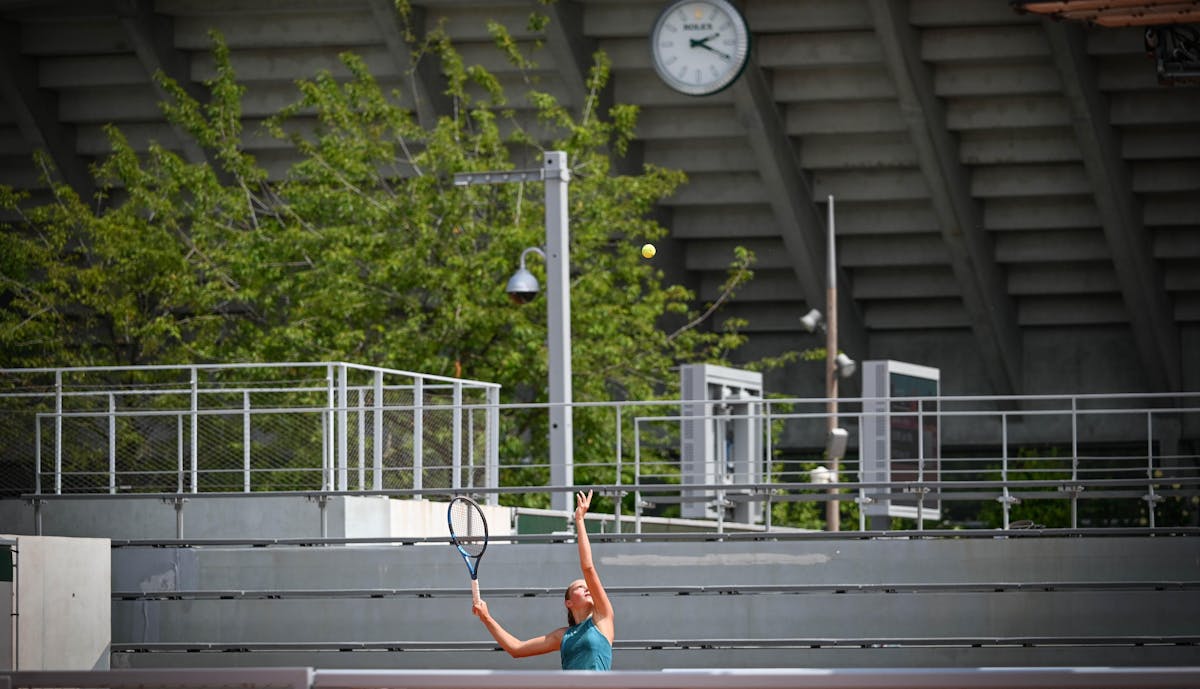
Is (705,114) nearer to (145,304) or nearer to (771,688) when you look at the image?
(145,304)

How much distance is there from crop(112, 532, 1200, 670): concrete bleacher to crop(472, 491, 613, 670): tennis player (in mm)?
5884

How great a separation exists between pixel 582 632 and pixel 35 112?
22488mm

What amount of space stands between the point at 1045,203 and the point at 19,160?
16.0 m

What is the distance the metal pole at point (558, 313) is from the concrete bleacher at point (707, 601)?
262 centimetres

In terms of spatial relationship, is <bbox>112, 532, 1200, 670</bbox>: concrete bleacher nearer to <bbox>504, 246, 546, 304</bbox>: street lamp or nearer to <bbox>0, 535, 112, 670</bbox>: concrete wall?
<bbox>0, 535, 112, 670</bbox>: concrete wall

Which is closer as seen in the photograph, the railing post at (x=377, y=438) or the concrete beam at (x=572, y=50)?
the railing post at (x=377, y=438)

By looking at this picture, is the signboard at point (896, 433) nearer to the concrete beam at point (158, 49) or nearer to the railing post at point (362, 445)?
the railing post at point (362, 445)

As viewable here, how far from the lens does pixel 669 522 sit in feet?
76.4

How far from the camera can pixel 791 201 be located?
28.5 metres

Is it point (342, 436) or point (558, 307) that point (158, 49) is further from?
point (342, 436)

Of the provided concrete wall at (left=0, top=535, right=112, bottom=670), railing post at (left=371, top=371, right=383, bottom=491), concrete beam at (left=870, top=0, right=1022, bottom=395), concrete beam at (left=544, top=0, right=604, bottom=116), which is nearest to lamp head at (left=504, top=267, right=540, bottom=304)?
railing post at (left=371, top=371, right=383, bottom=491)

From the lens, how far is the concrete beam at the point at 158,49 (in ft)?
90.4

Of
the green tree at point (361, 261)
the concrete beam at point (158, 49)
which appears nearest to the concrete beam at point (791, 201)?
the green tree at point (361, 261)

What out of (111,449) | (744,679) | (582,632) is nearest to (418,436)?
(111,449)
